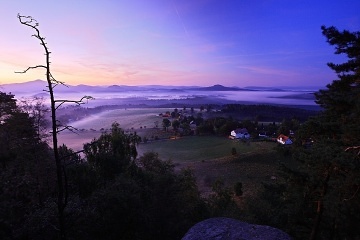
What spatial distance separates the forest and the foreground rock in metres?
3.06

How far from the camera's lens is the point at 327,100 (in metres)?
12.5

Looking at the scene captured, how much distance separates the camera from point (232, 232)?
9914 mm

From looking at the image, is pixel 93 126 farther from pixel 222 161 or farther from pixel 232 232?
pixel 232 232

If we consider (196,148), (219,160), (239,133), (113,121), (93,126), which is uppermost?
(113,121)

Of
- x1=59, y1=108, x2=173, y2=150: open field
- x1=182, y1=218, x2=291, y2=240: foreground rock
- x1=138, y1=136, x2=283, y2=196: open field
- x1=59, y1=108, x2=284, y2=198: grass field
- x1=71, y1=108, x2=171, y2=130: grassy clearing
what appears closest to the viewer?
x1=182, y1=218, x2=291, y2=240: foreground rock

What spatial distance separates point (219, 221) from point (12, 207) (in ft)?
29.2

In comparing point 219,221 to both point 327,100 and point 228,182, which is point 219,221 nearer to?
point 327,100

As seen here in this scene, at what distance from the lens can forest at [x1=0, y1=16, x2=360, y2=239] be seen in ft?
34.7

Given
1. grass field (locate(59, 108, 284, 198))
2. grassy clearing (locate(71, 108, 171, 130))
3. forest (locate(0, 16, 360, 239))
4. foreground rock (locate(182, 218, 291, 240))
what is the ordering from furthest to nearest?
1. grassy clearing (locate(71, 108, 171, 130))
2. grass field (locate(59, 108, 284, 198))
3. forest (locate(0, 16, 360, 239))
4. foreground rock (locate(182, 218, 291, 240))

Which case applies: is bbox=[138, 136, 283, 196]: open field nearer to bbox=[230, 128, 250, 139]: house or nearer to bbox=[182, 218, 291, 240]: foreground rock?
bbox=[230, 128, 250, 139]: house

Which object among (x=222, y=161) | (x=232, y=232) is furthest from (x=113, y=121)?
(x=232, y=232)

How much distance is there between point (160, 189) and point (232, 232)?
29.0 ft

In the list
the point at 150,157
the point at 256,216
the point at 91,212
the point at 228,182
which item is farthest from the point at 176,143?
the point at 91,212

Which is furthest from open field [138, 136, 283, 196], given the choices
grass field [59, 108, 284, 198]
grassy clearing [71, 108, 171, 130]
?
grassy clearing [71, 108, 171, 130]
